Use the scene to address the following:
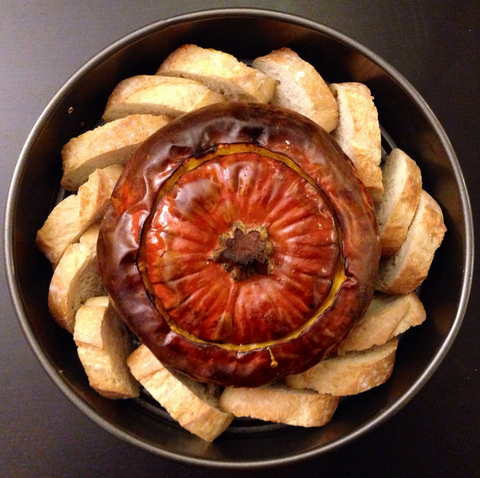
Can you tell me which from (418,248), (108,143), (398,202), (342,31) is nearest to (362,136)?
(398,202)

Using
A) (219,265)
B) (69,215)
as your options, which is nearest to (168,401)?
(219,265)

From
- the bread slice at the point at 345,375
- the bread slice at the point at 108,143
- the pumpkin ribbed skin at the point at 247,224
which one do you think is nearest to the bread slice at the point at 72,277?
the bread slice at the point at 108,143

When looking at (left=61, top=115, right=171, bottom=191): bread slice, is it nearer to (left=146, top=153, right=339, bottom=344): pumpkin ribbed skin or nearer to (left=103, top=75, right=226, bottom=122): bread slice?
(left=103, top=75, right=226, bottom=122): bread slice

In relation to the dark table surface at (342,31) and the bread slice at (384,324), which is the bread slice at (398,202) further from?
the dark table surface at (342,31)

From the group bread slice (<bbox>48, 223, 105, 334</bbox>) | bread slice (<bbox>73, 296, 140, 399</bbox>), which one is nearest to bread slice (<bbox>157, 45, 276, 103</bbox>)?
bread slice (<bbox>48, 223, 105, 334</bbox>)

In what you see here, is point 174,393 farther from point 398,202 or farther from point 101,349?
point 398,202

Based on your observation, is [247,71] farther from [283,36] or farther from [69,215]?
[69,215]
